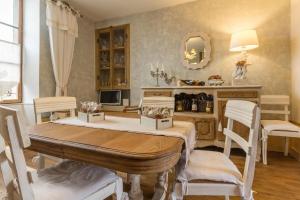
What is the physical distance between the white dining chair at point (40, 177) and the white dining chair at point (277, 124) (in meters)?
2.03

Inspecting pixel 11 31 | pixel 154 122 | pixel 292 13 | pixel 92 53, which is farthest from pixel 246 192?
pixel 92 53

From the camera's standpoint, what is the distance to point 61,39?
3.13 metres

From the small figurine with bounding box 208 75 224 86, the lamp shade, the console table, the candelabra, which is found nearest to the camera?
the console table

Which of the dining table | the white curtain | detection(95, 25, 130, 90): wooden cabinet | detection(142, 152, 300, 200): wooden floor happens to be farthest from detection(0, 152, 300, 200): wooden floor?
detection(95, 25, 130, 90): wooden cabinet

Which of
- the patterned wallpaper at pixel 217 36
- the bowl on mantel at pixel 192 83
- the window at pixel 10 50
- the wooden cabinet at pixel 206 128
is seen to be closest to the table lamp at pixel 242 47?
the patterned wallpaper at pixel 217 36

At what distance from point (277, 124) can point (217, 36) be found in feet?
5.52

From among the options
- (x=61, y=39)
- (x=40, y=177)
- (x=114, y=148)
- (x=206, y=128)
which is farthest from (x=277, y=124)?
(x=61, y=39)

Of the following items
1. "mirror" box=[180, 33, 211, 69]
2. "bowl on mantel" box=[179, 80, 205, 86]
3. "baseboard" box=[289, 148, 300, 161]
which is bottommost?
"baseboard" box=[289, 148, 300, 161]

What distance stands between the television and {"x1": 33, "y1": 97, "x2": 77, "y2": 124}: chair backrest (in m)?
2.11

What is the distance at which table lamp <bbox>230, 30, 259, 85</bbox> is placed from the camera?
2674 mm

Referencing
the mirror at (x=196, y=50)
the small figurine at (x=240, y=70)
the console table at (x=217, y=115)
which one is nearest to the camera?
the console table at (x=217, y=115)

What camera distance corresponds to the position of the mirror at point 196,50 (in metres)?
3.21

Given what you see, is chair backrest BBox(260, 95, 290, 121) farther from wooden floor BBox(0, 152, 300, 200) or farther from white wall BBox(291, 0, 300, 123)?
wooden floor BBox(0, 152, 300, 200)

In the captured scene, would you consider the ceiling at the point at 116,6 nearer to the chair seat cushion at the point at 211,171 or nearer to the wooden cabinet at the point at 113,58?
the wooden cabinet at the point at 113,58
